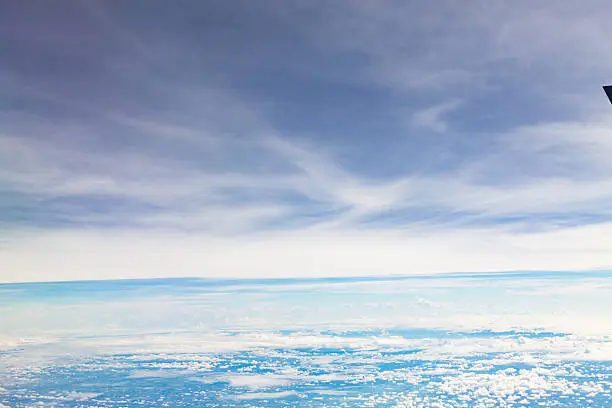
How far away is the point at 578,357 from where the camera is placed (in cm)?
18462

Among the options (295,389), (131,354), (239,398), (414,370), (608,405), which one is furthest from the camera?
(131,354)

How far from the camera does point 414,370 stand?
17450 cm

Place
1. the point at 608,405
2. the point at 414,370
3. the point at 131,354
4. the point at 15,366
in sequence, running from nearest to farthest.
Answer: the point at 608,405, the point at 15,366, the point at 414,370, the point at 131,354

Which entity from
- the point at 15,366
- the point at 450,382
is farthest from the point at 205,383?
the point at 450,382

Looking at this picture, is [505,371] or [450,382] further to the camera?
[505,371]

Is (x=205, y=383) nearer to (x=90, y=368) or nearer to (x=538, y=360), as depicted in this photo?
(x=90, y=368)

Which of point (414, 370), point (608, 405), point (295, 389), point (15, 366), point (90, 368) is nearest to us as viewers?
point (608, 405)

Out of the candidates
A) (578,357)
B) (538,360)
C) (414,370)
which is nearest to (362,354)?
(414,370)

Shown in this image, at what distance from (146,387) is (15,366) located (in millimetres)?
50363

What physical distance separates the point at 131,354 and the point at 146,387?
6808cm

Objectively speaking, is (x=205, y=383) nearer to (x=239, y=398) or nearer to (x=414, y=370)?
(x=239, y=398)

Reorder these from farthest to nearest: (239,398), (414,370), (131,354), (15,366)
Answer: (131,354) → (414,370) → (15,366) → (239,398)

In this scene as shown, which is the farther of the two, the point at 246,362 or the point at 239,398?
the point at 246,362

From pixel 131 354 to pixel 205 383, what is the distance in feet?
207
